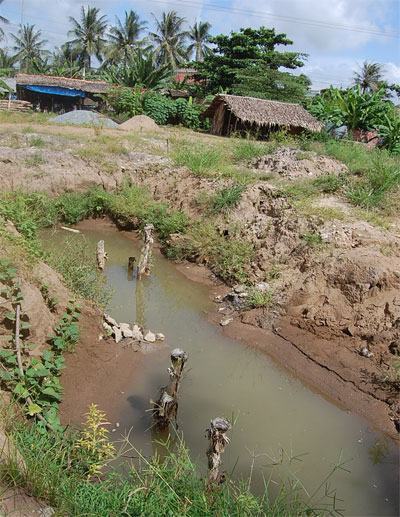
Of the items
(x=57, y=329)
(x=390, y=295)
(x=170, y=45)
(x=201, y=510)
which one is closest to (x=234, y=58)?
(x=170, y=45)

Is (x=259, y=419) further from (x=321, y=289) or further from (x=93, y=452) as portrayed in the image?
(x=321, y=289)

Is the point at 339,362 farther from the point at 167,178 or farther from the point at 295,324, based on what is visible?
the point at 167,178

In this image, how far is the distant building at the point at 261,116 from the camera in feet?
67.1

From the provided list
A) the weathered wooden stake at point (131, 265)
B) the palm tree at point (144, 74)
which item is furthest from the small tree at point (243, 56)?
the weathered wooden stake at point (131, 265)

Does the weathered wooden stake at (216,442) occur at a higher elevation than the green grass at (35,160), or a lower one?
lower

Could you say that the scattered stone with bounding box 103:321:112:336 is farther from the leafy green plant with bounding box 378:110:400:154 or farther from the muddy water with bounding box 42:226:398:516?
the leafy green plant with bounding box 378:110:400:154

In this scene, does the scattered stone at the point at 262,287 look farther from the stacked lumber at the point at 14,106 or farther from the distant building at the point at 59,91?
the stacked lumber at the point at 14,106

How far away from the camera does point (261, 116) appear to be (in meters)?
20.6

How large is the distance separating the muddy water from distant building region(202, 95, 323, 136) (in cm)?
1480

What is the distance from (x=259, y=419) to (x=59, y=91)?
27.3m

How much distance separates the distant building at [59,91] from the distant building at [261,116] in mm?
8621

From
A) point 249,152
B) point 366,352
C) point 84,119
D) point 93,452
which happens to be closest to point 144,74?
point 84,119

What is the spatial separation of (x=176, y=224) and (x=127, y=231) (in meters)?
1.78

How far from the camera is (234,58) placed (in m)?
25.7
